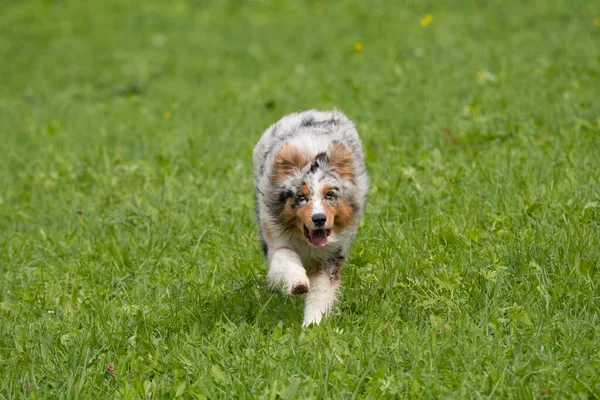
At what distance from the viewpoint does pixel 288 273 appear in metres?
4.77

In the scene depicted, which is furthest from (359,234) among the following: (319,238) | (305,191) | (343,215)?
(305,191)

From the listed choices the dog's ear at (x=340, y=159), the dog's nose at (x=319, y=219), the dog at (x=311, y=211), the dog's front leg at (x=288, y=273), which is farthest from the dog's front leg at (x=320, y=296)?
the dog's ear at (x=340, y=159)

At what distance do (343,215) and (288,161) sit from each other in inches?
18.4

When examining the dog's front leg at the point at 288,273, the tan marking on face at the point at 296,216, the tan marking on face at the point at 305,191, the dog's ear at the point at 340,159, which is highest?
the dog's ear at the point at 340,159

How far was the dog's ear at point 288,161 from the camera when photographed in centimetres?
485

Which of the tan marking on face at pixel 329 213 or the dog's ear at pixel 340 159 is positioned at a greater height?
the dog's ear at pixel 340 159

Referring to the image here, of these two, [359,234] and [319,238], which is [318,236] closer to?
[319,238]

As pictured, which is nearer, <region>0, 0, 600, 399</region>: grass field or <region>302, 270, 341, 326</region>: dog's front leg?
<region>0, 0, 600, 399</region>: grass field

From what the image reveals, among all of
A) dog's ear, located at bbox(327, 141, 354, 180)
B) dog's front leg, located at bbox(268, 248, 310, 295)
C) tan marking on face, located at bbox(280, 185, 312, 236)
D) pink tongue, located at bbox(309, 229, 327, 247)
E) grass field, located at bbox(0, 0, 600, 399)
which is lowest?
grass field, located at bbox(0, 0, 600, 399)

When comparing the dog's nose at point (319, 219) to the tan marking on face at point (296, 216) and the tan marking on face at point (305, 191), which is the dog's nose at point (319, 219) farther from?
the tan marking on face at point (305, 191)

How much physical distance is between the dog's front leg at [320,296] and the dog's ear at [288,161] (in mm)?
686

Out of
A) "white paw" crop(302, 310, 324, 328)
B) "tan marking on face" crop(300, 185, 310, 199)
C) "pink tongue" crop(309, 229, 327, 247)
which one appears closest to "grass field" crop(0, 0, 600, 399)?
"white paw" crop(302, 310, 324, 328)

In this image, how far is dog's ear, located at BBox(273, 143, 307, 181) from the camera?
191 inches

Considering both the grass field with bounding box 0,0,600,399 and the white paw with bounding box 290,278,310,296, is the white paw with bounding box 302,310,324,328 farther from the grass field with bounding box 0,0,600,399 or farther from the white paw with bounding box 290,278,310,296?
the white paw with bounding box 290,278,310,296
